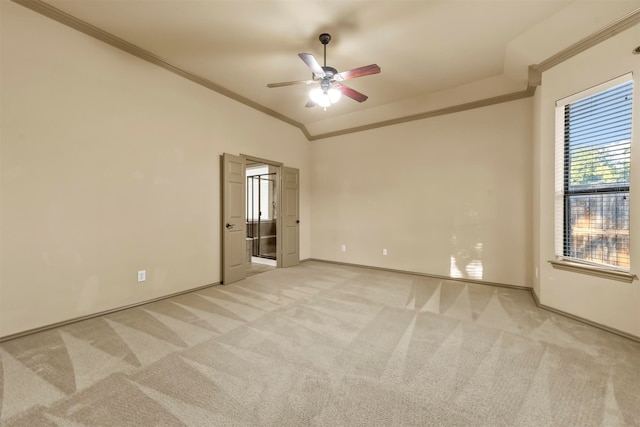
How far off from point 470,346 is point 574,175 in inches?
89.8

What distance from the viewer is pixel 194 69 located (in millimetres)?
3736

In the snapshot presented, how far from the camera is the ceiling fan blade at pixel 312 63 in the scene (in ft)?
7.77

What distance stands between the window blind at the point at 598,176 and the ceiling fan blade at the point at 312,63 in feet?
9.31

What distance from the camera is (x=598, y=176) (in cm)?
275

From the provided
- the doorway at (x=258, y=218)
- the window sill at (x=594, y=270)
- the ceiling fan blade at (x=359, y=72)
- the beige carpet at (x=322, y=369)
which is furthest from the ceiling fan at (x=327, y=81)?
the window sill at (x=594, y=270)

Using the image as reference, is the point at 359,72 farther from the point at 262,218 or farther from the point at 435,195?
the point at 262,218

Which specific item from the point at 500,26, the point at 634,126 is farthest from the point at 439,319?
the point at 500,26

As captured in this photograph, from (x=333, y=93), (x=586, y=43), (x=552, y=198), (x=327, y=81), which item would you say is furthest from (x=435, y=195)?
(x=327, y=81)

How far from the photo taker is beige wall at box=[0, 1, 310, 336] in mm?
2475

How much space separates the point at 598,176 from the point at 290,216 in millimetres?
4650

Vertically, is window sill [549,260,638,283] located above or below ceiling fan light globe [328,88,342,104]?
below

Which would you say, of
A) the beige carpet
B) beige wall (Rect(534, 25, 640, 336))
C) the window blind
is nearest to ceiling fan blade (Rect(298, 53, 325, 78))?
the beige carpet

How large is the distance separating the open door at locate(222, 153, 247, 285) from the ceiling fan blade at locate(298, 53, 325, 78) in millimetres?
2226

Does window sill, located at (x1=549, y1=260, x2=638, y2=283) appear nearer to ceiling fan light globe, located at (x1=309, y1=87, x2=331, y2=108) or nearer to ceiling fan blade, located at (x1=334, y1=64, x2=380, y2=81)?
ceiling fan blade, located at (x1=334, y1=64, x2=380, y2=81)
